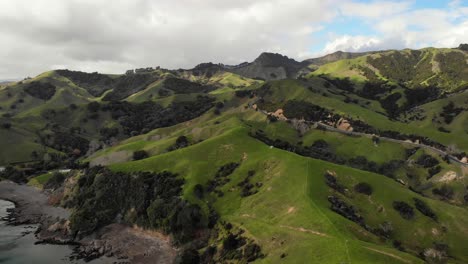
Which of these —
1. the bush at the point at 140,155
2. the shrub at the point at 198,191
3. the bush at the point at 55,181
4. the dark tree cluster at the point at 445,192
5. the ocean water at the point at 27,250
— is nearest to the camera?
the ocean water at the point at 27,250

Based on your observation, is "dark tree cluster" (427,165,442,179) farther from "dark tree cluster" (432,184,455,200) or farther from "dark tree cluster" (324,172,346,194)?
"dark tree cluster" (324,172,346,194)

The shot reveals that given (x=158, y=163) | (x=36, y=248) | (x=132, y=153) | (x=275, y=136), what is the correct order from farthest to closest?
(x=275, y=136), (x=132, y=153), (x=158, y=163), (x=36, y=248)

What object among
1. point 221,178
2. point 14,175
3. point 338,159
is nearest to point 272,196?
point 221,178

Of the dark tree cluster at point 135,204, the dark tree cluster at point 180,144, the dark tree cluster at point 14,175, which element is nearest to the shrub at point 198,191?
the dark tree cluster at point 135,204

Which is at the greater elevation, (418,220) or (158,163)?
(158,163)

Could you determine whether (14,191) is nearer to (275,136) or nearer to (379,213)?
(275,136)

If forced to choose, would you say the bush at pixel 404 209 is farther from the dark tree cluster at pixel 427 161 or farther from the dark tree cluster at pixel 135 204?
the dark tree cluster at pixel 427 161

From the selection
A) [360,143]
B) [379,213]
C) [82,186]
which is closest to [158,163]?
[82,186]
